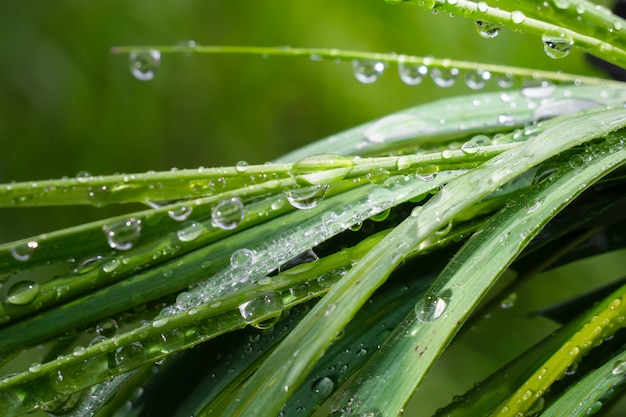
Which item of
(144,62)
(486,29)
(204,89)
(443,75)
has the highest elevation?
(204,89)

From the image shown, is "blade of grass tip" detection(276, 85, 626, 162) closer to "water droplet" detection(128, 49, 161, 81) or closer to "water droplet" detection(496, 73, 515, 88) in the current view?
"water droplet" detection(496, 73, 515, 88)

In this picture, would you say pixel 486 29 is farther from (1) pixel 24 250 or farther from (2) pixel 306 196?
(1) pixel 24 250

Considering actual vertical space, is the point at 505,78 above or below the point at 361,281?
above

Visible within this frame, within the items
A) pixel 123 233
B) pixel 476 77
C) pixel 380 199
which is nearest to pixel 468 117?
pixel 476 77

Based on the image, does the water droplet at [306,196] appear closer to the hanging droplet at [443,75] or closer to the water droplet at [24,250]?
the water droplet at [24,250]

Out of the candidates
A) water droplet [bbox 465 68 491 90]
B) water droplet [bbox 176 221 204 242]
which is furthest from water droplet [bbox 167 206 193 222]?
water droplet [bbox 465 68 491 90]

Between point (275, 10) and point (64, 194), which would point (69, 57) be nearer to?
point (275, 10)
